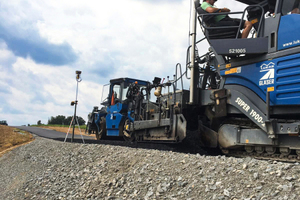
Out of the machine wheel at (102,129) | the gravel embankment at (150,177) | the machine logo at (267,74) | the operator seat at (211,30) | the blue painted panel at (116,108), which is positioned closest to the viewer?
the gravel embankment at (150,177)

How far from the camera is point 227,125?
6.11 metres

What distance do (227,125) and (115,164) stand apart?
2.85m

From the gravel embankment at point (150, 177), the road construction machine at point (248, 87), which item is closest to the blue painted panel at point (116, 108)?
the gravel embankment at point (150, 177)

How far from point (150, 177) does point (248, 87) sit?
2997 mm

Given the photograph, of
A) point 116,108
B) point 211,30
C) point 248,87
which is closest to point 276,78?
point 248,87

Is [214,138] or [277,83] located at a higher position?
[277,83]

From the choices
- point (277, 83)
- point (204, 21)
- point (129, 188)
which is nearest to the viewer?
point (129, 188)

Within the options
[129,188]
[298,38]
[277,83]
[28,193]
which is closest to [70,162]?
[28,193]

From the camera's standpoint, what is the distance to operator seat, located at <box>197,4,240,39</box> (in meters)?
6.22

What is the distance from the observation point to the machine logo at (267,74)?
206 inches

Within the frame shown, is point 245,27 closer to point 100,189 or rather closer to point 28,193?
point 100,189

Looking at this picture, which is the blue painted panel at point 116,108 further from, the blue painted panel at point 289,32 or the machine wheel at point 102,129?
the blue painted panel at point 289,32

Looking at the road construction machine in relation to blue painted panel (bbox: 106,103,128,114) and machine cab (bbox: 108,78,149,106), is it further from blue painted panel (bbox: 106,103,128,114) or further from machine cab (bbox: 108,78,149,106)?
machine cab (bbox: 108,78,149,106)

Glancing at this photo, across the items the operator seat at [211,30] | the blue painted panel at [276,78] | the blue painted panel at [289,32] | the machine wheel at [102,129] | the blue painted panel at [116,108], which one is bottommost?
the machine wheel at [102,129]
